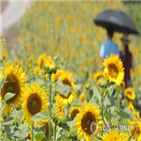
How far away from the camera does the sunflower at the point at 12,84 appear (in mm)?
963

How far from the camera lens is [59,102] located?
1.02m

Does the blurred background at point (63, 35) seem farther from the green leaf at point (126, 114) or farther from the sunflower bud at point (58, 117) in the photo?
the sunflower bud at point (58, 117)

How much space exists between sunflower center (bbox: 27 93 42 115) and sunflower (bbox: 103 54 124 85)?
429 millimetres

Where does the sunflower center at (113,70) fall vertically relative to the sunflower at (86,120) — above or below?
above

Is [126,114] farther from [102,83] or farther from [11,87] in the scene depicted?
[11,87]

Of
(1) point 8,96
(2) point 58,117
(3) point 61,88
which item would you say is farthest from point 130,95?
(1) point 8,96

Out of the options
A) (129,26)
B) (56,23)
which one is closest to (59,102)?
(129,26)

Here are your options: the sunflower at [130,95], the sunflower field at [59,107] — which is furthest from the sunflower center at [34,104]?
the sunflower at [130,95]

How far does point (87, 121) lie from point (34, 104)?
0.20 m

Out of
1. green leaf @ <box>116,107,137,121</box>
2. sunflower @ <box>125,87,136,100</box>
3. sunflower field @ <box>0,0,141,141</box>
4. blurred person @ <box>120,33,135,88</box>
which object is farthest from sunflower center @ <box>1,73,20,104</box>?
blurred person @ <box>120,33,135,88</box>

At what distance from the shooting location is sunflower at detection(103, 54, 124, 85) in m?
1.31

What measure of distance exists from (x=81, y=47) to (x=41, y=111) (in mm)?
4473

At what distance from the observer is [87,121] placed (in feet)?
3.32

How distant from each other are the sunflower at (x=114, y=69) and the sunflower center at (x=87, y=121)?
34 cm
